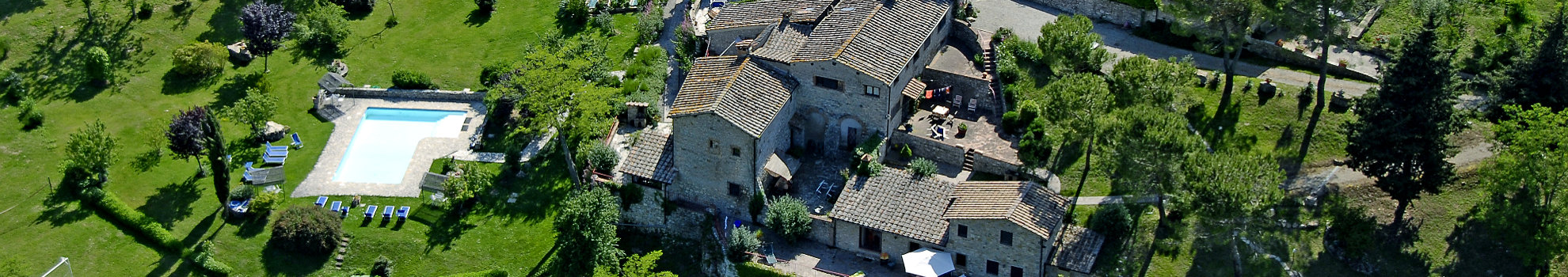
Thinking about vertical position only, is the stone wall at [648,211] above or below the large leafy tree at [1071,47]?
below

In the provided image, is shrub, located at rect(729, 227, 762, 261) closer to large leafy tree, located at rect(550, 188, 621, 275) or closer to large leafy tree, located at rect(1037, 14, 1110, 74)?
large leafy tree, located at rect(550, 188, 621, 275)

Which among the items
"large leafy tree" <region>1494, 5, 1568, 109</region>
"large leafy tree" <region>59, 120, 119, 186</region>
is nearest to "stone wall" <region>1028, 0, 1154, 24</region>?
"large leafy tree" <region>1494, 5, 1568, 109</region>

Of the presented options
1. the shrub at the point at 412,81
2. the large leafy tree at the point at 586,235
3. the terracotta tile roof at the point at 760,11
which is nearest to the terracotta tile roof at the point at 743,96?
the terracotta tile roof at the point at 760,11

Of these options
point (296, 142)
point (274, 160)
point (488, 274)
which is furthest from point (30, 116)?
point (488, 274)

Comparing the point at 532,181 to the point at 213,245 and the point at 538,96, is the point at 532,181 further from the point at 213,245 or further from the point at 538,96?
the point at 213,245

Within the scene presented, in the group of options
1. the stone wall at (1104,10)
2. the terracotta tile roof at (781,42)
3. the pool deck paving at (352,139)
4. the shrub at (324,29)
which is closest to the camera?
the terracotta tile roof at (781,42)

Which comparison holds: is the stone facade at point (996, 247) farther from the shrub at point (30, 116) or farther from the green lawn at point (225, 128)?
the shrub at point (30, 116)

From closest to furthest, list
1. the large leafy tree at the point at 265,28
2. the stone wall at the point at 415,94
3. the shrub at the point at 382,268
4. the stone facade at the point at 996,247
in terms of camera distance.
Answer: the stone facade at the point at 996,247 → the shrub at the point at 382,268 → the stone wall at the point at 415,94 → the large leafy tree at the point at 265,28
